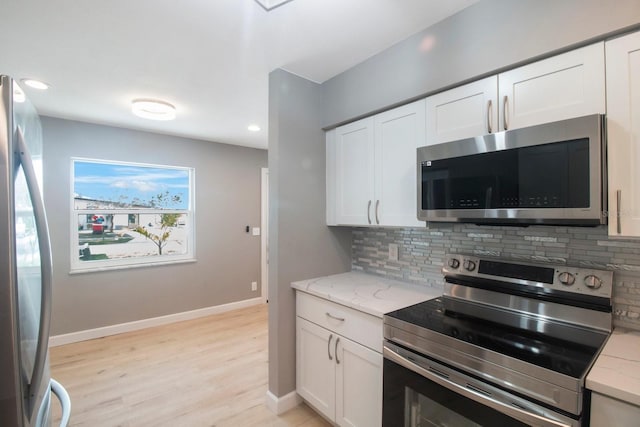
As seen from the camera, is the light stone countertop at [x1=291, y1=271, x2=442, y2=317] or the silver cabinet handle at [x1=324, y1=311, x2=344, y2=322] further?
the silver cabinet handle at [x1=324, y1=311, x2=344, y2=322]

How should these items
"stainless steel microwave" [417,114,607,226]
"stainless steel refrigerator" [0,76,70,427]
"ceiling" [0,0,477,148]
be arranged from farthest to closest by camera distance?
"ceiling" [0,0,477,148] → "stainless steel microwave" [417,114,607,226] → "stainless steel refrigerator" [0,76,70,427]

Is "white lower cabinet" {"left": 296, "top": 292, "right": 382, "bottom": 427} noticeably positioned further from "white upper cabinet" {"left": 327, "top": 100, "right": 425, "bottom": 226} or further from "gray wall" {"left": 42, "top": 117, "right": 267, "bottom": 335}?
"gray wall" {"left": 42, "top": 117, "right": 267, "bottom": 335}

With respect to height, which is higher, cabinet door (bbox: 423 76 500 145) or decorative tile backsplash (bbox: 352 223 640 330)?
cabinet door (bbox: 423 76 500 145)

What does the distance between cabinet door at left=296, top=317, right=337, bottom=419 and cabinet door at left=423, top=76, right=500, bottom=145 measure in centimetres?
132

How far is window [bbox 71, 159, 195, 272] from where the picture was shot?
3.34m

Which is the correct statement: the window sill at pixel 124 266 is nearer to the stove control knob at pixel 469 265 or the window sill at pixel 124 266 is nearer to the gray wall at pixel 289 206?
the gray wall at pixel 289 206

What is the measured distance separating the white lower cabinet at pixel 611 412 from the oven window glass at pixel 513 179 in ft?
2.07

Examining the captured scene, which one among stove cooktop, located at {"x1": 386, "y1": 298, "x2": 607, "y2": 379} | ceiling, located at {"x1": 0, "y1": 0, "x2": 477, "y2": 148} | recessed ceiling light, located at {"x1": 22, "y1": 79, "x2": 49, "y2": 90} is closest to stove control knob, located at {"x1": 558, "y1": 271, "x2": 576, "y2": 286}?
stove cooktop, located at {"x1": 386, "y1": 298, "x2": 607, "y2": 379}

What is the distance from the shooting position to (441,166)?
1533 millimetres

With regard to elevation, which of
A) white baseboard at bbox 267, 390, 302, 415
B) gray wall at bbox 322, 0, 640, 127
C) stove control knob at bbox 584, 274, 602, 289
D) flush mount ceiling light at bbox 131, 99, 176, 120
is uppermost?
flush mount ceiling light at bbox 131, 99, 176, 120

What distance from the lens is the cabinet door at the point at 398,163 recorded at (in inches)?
69.2

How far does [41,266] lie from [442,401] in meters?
1.55

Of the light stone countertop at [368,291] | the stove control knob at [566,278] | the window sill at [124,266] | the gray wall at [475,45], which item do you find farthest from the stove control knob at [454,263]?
the window sill at [124,266]

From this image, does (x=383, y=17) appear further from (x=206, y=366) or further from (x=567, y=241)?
(x=206, y=366)
